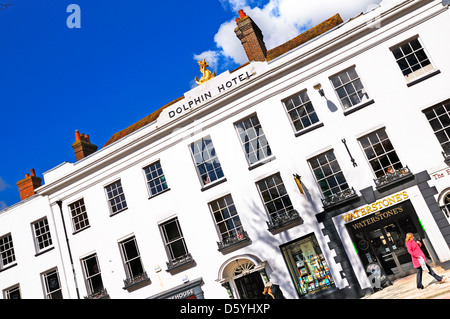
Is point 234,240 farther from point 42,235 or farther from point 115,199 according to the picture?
point 42,235

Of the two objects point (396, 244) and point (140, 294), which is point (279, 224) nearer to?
point (396, 244)

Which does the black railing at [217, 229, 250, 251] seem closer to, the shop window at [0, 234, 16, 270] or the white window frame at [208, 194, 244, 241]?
the white window frame at [208, 194, 244, 241]

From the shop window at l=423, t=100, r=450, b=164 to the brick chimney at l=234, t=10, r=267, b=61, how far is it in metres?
9.27

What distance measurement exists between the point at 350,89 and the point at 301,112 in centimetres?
240

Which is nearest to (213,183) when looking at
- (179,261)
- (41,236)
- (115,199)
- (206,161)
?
(206,161)

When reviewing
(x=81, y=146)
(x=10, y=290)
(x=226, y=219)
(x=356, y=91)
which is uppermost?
(x=81, y=146)

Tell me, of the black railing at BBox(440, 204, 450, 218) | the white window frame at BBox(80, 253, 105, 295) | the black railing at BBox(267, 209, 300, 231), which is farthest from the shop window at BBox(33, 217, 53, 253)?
the black railing at BBox(440, 204, 450, 218)

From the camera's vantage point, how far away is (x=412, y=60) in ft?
52.5

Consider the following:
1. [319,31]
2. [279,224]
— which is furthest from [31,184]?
[319,31]

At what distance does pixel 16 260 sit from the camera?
22.3 m

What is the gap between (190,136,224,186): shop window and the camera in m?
18.9

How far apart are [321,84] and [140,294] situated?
13.9m

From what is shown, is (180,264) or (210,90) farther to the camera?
(210,90)

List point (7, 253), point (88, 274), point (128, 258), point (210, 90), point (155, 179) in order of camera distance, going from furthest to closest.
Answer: point (7, 253) < point (88, 274) < point (155, 179) < point (128, 258) < point (210, 90)
